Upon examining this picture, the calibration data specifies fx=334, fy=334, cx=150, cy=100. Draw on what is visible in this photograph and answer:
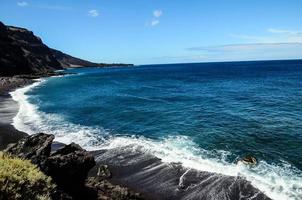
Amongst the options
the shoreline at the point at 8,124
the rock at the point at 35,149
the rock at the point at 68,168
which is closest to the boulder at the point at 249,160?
the rock at the point at 68,168

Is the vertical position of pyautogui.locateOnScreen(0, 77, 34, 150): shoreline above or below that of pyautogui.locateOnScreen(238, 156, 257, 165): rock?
below

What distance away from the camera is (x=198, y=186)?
21.4 meters

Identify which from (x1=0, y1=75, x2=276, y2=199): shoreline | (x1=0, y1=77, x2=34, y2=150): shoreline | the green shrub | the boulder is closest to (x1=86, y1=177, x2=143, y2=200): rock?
(x1=0, y1=75, x2=276, y2=199): shoreline

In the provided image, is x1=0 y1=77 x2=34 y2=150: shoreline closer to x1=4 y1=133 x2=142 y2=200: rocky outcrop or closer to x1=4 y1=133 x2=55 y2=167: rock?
x1=4 y1=133 x2=55 y2=167: rock

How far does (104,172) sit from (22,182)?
1100cm

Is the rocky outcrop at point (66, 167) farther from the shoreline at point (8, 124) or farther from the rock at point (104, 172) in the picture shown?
the shoreline at point (8, 124)

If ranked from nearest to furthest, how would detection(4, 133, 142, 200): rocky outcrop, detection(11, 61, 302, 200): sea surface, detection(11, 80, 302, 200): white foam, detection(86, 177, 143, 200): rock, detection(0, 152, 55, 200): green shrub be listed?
detection(0, 152, 55, 200): green shrub < detection(4, 133, 142, 200): rocky outcrop < detection(86, 177, 143, 200): rock < detection(11, 80, 302, 200): white foam < detection(11, 61, 302, 200): sea surface

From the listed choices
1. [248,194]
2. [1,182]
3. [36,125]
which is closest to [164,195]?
[248,194]

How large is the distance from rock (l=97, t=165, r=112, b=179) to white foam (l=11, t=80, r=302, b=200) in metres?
4.89

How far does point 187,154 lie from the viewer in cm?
2762

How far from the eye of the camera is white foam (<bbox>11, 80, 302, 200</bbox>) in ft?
69.7

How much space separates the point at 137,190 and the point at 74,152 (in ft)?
17.7

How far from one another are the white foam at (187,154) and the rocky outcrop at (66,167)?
7.76 meters

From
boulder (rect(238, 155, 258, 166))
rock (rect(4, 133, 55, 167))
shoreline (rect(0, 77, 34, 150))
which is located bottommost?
shoreline (rect(0, 77, 34, 150))
